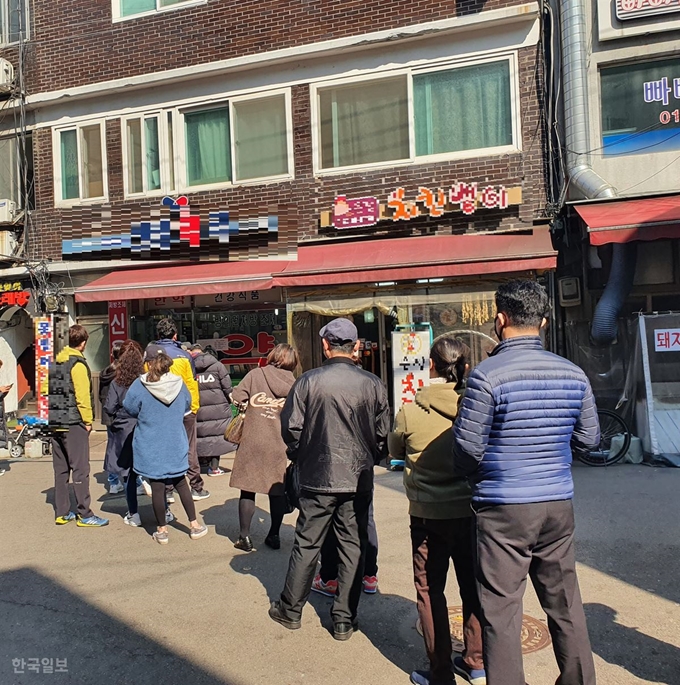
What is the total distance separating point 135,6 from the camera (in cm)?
1197

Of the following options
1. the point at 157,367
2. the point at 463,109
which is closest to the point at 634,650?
the point at 157,367

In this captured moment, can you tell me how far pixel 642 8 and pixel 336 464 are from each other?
344 inches

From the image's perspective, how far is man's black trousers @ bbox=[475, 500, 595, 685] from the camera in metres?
2.87

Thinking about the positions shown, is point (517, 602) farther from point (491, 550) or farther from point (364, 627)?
point (364, 627)

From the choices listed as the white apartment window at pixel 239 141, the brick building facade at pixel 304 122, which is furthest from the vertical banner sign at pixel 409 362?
the white apartment window at pixel 239 141

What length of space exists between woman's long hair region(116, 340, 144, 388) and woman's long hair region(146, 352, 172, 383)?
1.22 m

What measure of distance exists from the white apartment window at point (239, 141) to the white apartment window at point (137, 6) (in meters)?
1.93

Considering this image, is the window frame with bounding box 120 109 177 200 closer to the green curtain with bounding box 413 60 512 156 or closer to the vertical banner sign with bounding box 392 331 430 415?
the green curtain with bounding box 413 60 512 156

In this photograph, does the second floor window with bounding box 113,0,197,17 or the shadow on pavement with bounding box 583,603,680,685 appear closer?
the shadow on pavement with bounding box 583,603,680,685

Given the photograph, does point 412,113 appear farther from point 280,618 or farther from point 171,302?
point 280,618

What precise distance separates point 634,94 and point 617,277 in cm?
269

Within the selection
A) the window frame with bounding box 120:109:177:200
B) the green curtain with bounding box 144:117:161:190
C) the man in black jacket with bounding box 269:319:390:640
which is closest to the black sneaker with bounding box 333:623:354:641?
the man in black jacket with bounding box 269:319:390:640

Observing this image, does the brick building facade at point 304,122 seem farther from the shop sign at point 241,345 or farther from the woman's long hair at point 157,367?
the woman's long hair at point 157,367

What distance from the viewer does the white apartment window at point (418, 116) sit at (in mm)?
10008
